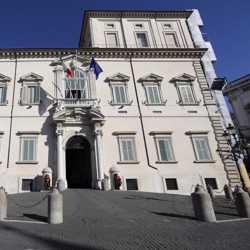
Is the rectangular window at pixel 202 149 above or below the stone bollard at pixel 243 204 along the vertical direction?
above

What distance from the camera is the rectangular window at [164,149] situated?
56.7 feet

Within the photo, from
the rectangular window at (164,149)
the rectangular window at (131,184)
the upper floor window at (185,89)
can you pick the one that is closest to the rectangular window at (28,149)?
the rectangular window at (131,184)

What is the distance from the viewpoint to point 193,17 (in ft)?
112

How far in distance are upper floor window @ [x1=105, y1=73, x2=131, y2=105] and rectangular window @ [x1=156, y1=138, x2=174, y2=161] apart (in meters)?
4.22

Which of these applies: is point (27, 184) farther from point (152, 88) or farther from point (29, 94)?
point (152, 88)

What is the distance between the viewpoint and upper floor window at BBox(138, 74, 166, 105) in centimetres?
1939

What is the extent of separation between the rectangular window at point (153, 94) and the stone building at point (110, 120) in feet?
0.29

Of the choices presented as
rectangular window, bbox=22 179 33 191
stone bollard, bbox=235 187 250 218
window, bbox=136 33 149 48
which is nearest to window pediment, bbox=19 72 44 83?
rectangular window, bbox=22 179 33 191

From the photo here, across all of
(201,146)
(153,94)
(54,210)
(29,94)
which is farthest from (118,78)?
(54,210)

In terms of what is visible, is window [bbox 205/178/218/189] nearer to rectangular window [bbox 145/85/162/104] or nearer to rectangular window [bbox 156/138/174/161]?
rectangular window [bbox 156/138/174/161]

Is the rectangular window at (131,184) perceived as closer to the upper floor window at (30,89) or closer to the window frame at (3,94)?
the upper floor window at (30,89)

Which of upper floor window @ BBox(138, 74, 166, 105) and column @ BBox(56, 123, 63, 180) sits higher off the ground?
upper floor window @ BBox(138, 74, 166, 105)

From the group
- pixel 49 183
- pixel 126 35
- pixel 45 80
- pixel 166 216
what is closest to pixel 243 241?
pixel 166 216

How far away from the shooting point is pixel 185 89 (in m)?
20.2
